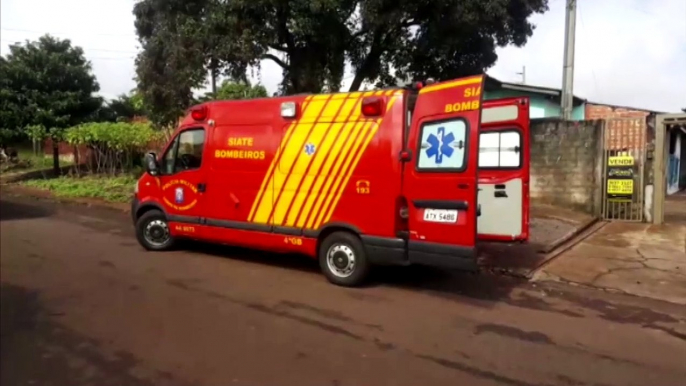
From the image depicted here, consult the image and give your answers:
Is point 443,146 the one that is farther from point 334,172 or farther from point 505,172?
point 505,172

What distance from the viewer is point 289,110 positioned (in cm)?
688

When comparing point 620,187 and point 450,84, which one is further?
point 620,187

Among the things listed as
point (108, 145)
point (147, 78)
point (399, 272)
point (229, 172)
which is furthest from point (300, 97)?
point (108, 145)

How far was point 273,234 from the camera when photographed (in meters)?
7.07

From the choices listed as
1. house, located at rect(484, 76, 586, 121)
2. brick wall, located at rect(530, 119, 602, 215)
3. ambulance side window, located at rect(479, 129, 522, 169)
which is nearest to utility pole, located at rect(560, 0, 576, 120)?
brick wall, located at rect(530, 119, 602, 215)

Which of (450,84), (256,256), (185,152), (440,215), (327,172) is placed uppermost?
(450,84)

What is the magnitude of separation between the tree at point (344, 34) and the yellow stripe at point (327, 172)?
4430 millimetres

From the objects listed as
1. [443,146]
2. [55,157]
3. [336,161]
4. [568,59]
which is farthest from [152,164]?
[55,157]

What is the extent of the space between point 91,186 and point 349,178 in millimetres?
13005

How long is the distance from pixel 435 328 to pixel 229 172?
3633 mm

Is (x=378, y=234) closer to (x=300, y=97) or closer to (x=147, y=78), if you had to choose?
(x=300, y=97)

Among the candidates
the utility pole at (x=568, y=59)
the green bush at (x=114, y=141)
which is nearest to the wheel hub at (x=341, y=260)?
the utility pole at (x=568, y=59)

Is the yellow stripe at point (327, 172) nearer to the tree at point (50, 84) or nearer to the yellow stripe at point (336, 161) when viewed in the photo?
the yellow stripe at point (336, 161)

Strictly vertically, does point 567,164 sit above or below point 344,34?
below
